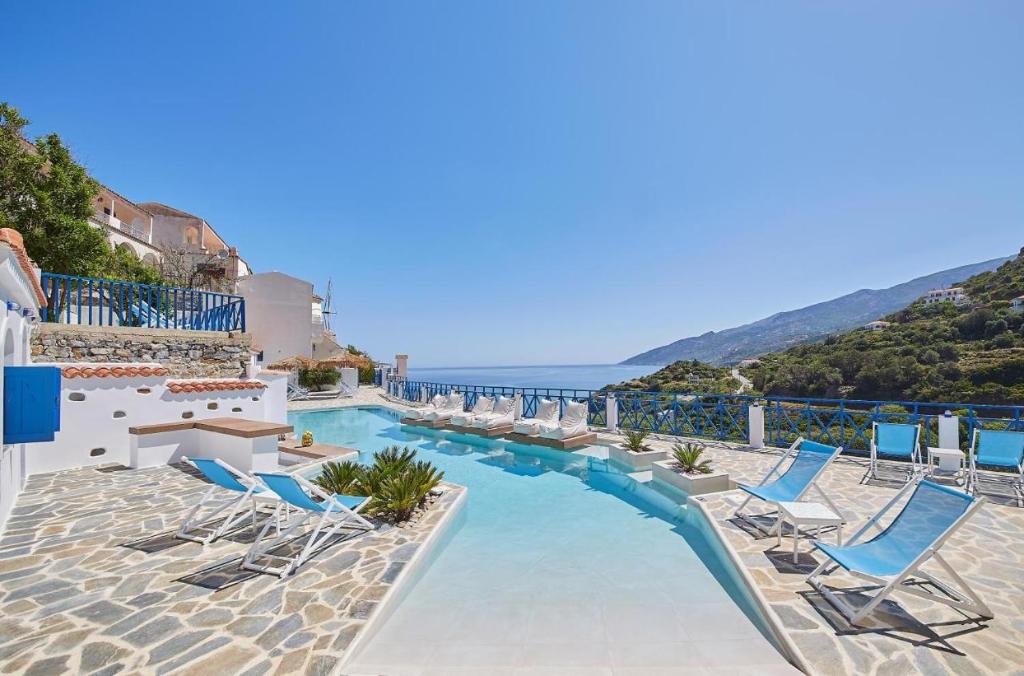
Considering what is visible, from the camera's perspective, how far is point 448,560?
435 centimetres

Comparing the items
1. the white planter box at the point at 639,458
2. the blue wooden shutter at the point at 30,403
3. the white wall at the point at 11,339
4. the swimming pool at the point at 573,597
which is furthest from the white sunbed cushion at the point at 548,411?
the white wall at the point at 11,339

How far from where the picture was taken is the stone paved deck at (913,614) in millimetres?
2441

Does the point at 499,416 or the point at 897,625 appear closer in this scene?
the point at 897,625

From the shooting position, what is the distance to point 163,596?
3107 millimetres

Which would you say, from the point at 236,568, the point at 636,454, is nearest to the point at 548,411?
the point at 636,454

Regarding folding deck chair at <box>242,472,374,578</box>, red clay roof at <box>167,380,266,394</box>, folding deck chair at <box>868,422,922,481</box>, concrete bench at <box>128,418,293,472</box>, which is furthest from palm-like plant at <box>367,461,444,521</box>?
folding deck chair at <box>868,422,922,481</box>

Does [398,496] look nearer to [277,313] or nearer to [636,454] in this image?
[636,454]

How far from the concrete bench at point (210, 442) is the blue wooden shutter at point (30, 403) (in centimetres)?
215

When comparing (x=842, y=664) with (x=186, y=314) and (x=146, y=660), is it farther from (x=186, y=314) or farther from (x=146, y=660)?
(x=186, y=314)

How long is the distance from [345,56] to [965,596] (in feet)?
45.0

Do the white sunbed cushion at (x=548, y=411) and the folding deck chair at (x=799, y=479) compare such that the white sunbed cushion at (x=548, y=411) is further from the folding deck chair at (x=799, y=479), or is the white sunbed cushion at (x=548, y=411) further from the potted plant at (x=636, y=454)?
the folding deck chair at (x=799, y=479)

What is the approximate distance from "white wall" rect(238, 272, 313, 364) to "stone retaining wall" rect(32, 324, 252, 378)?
15.6m

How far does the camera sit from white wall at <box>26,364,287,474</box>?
21.2ft

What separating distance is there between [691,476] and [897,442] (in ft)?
10.7
